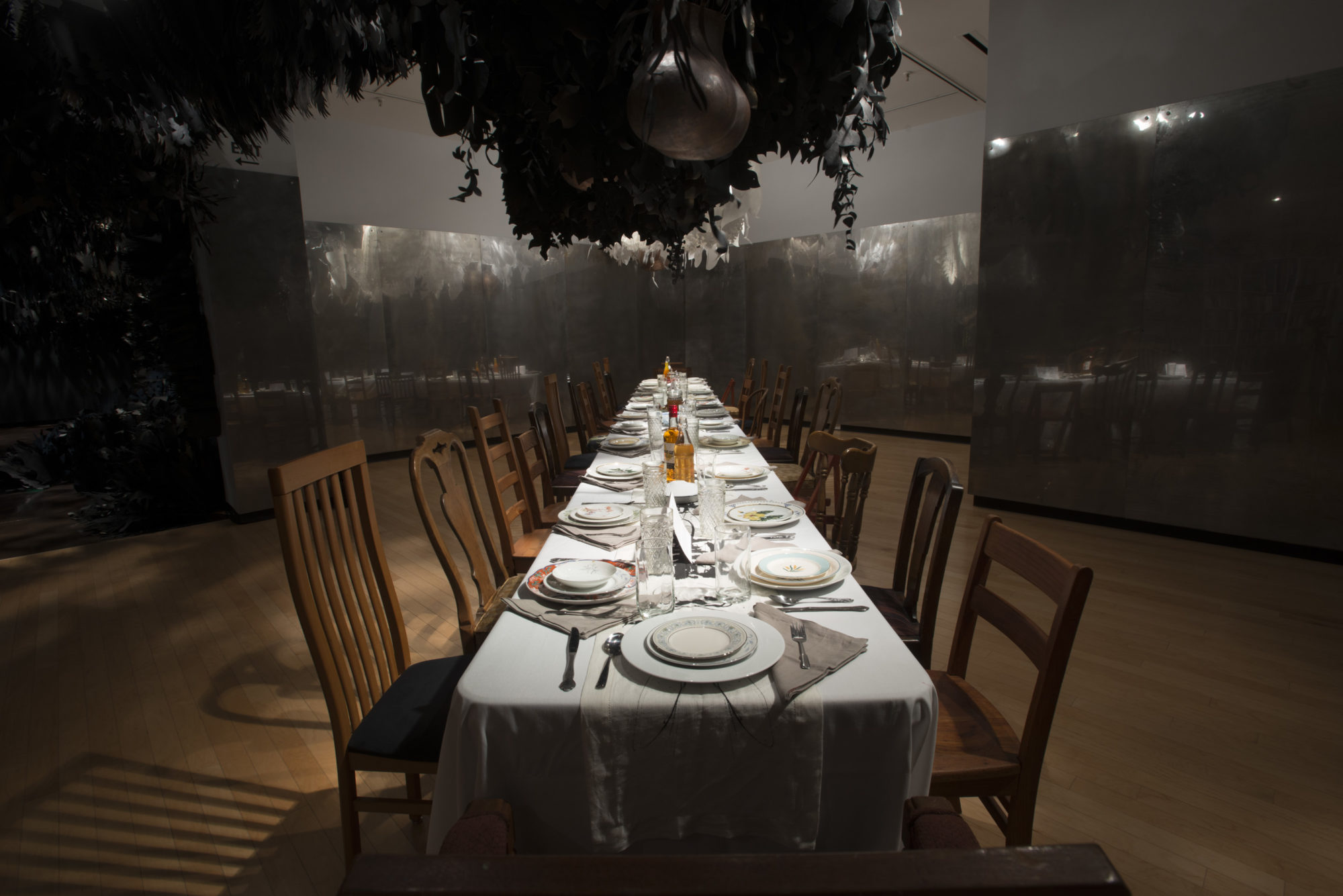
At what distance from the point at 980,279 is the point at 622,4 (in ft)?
14.0

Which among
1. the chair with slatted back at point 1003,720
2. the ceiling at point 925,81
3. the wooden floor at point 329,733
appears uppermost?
the ceiling at point 925,81

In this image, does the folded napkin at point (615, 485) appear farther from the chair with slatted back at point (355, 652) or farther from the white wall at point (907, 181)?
the white wall at point (907, 181)

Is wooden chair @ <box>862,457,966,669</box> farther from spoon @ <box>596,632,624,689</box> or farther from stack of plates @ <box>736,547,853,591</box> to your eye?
spoon @ <box>596,632,624,689</box>

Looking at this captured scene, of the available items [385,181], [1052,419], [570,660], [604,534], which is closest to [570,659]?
[570,660]

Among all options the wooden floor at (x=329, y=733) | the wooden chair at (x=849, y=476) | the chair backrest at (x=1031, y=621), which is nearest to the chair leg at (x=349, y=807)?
the wooden floor at (x=329, y=733)

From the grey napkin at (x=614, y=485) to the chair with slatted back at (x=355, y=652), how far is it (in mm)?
819

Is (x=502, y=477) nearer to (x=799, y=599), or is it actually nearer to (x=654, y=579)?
(x=654, y=579)

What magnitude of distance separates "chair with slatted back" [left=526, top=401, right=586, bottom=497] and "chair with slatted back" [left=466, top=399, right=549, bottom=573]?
15.0 inches

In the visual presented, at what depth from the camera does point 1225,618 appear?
300 centimetres

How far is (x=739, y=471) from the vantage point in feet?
8.12

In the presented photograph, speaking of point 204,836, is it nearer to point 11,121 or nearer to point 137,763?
point 137,763

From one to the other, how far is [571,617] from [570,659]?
0.17 metres

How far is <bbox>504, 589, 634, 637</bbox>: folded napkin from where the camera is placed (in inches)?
48.9

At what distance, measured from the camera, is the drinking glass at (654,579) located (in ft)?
4.27
